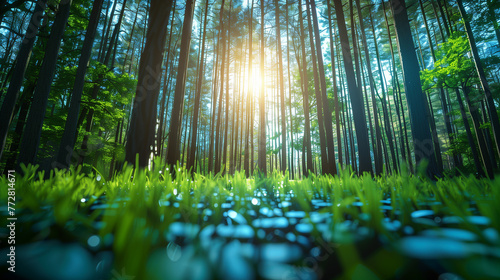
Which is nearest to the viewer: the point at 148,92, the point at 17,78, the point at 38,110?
the point at 148,92

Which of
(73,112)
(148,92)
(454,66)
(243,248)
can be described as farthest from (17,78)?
(454,66)

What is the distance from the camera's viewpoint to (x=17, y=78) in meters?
3.97

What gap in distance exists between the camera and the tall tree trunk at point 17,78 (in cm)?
378

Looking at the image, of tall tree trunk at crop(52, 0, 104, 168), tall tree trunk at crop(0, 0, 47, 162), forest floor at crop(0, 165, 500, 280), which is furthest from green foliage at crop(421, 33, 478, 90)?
tall tree trunk at crop(0, 0, 47, 162)

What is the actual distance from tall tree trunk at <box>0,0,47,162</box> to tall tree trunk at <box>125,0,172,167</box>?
3.72 metres

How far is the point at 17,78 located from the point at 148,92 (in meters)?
4.13

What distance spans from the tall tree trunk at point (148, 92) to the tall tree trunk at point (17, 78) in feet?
12.2

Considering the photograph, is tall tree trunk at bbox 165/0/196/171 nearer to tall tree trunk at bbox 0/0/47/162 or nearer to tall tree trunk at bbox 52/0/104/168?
tall tree trunk at bbox 52/0/104/168

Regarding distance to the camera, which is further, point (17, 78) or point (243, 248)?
point (17, 78)

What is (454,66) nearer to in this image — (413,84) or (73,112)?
(413,84)

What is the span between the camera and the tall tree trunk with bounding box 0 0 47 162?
378 cm

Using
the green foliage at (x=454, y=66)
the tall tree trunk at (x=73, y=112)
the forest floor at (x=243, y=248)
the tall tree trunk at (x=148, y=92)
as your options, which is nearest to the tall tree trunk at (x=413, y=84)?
the forest floor at (x=243, y=248)

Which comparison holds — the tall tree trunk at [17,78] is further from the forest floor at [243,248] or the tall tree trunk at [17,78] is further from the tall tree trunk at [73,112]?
the forest floor at [243,248]

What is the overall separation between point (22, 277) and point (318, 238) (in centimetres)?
59
